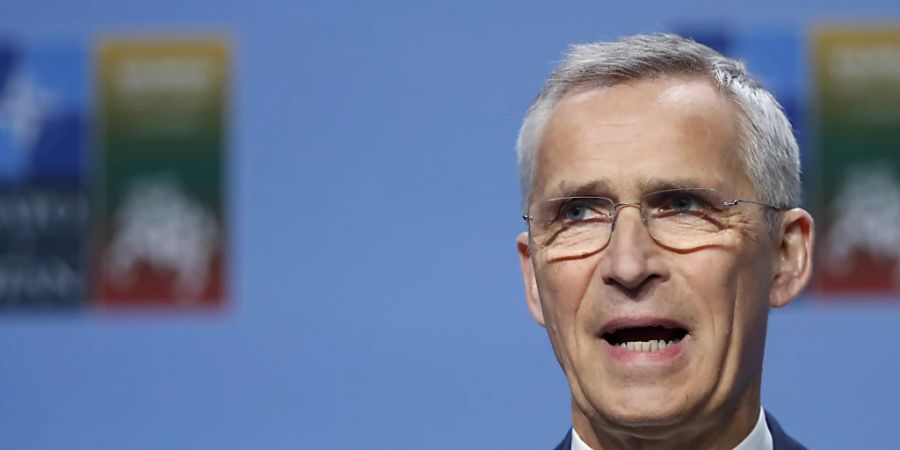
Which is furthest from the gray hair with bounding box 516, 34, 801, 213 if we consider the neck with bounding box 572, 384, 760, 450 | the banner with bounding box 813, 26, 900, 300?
the banner with bounding box 813, 26, 900, 300

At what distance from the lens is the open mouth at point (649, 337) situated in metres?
1.30

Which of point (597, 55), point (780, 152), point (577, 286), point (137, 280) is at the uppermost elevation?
point (597, 55)

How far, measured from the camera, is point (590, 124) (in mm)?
1356

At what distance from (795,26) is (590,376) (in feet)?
6.20

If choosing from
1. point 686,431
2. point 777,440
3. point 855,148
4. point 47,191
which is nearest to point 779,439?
point 777,440

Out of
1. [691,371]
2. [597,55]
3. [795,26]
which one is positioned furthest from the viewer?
[795,26]

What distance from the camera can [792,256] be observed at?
4.68 feet

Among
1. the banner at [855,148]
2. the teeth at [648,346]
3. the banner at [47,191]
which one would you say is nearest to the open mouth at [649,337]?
the teeth at [648,346]

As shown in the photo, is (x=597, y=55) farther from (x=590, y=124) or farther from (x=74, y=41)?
(x=74, y=41)

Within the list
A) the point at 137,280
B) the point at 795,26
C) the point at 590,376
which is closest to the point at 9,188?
the point at 137,280

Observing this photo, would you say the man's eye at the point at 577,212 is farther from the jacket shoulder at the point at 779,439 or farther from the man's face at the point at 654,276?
the jacket shoulder at the point at 779,439

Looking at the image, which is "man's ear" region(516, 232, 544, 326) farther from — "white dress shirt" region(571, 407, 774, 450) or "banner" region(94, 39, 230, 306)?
"banner" region(94, 39, 230, 306)

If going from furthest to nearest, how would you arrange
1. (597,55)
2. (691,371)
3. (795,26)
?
(795,26), (597,55), (691,371)

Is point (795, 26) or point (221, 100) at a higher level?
point (795, 26)
